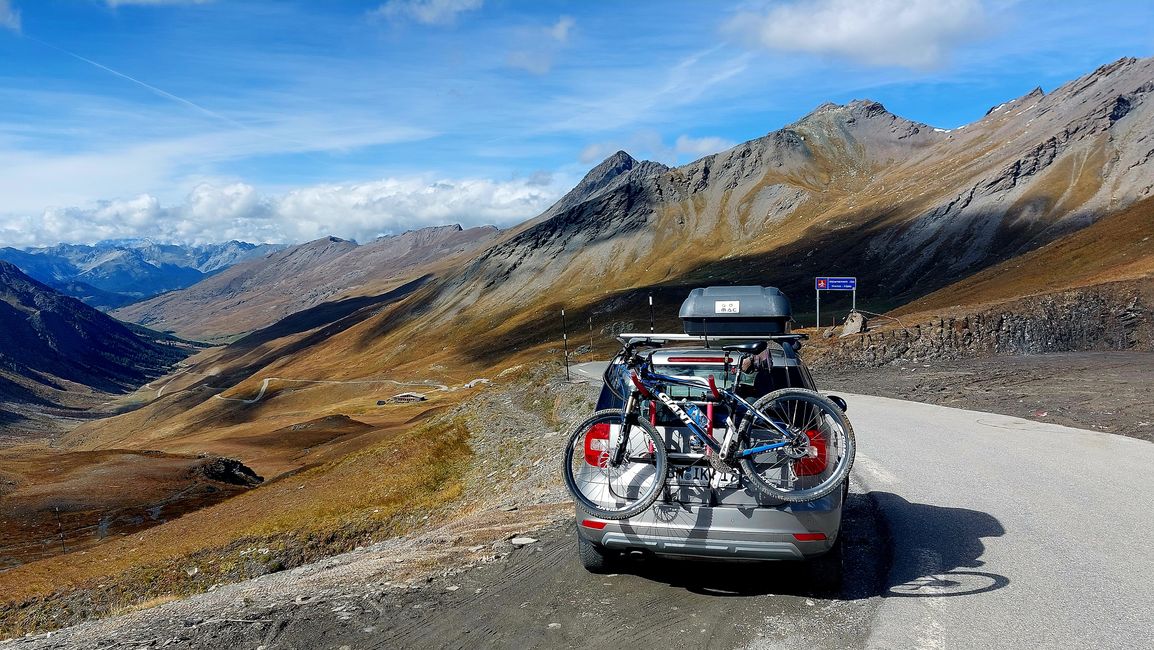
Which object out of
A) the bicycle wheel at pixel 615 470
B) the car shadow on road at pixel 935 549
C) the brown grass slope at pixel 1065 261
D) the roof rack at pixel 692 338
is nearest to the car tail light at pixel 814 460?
the bicycle wheel at pixel 615 470

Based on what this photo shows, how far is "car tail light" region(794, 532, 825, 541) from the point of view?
6578 millimetres

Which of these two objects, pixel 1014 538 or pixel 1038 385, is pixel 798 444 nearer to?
pixel 1014 538

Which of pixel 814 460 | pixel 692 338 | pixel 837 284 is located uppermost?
pixel 837 284

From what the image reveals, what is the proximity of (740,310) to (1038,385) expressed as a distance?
14201 millimetres

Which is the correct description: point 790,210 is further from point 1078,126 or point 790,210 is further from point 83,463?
point 83,463

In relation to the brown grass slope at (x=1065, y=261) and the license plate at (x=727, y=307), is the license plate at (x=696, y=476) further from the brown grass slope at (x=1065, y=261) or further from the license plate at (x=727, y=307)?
the brown grass slope at (x=1065, y=261)

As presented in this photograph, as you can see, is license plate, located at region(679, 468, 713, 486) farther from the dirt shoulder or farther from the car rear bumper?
the dirt shoulder

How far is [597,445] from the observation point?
24.8ft

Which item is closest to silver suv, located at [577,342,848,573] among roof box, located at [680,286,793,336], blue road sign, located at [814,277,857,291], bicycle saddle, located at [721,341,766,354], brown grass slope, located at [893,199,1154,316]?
bicycle saddle, located at [721,341,766,354]

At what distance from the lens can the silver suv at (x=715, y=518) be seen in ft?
21.7

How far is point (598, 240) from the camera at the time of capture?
620ft

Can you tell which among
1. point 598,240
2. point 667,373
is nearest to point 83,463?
point 667,373

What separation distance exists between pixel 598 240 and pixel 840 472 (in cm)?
18370

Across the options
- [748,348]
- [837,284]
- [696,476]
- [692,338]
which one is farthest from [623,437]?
[837,284]
